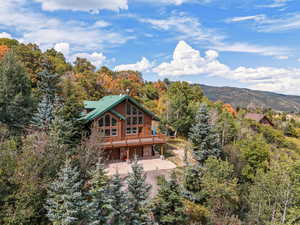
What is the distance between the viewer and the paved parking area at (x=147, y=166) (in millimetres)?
21031

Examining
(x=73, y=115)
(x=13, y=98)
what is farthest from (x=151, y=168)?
(x=13, y=98)

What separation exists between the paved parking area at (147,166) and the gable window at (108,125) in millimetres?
3645

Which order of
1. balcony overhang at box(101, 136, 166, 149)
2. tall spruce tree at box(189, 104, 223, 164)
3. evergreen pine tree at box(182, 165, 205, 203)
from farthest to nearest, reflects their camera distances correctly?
tall spruce tree at box(189, 104, 223, 164)
balcony overhang at box(101, 136, 166, 149)
evergreen pine tree at box(182, 165, 205, 203)

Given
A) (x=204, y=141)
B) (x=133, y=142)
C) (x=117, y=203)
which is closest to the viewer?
(x=117, y=203)

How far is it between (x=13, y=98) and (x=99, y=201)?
15629mm

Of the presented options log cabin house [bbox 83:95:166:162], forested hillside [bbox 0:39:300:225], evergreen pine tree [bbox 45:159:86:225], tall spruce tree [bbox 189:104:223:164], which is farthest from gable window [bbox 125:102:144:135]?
evergreen pine tree [bbox 45:159:86:225]

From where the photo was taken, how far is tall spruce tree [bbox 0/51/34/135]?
64.7ft

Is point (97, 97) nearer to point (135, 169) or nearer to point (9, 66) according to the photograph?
point (9, 66)

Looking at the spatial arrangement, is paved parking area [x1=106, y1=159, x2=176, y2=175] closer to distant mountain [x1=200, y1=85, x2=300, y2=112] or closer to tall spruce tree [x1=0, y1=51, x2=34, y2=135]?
tall spruce tree [x1=0, y1=51, x2=34, y2=135]

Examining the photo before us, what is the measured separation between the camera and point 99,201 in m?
10.7

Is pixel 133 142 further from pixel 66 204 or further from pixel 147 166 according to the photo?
pixel 66 204

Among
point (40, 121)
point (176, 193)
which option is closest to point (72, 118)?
point (40, 121)

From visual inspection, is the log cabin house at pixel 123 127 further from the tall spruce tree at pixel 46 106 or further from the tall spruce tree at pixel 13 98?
the tall spruce tree at pixel 13 98

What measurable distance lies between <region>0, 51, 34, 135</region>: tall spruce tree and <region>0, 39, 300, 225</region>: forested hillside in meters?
0.08
